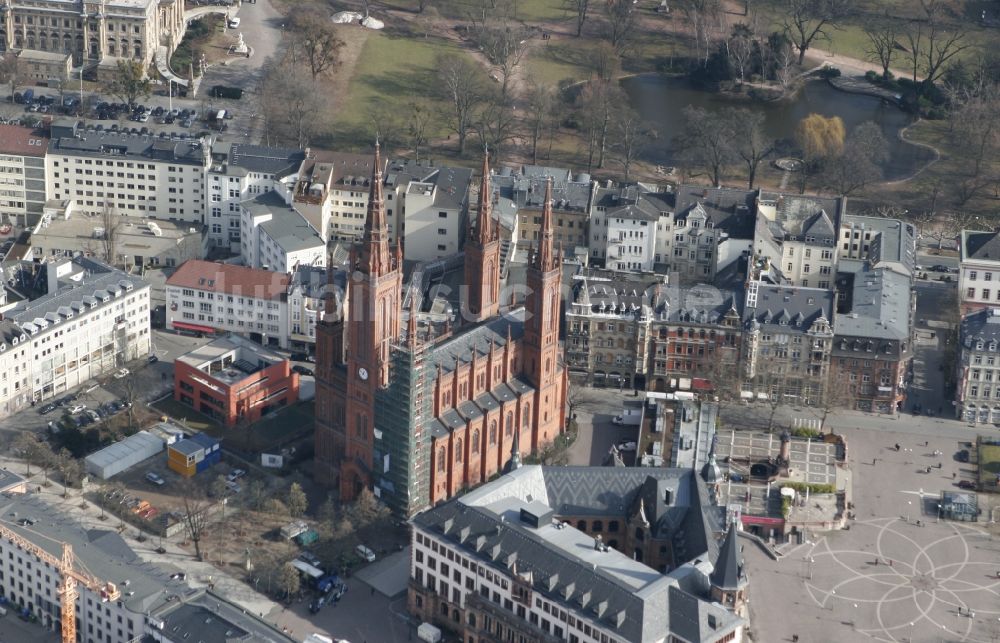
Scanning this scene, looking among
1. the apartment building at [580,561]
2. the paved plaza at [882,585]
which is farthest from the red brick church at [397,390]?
the paved plaza at [882,585]

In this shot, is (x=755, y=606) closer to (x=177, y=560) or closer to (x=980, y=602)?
(x=980, y=602)

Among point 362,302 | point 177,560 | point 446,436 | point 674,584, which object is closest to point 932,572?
point 674,584

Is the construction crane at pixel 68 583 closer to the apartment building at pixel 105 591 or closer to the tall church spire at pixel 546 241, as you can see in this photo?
the apartment building at pixel 105 591

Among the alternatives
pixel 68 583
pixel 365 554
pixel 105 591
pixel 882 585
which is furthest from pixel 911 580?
pixel 68 583

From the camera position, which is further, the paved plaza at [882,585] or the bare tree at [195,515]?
the bare tree at [195,515]

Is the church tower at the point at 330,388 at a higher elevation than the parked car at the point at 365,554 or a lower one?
higher

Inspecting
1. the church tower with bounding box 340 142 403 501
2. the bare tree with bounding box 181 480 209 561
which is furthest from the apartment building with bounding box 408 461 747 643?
the bare tree with bounding box 181 480 209 561

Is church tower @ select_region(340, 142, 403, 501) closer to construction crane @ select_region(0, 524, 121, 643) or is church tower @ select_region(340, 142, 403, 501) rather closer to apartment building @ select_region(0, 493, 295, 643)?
apartment building @ select_region(0, 493, 295, 643)
